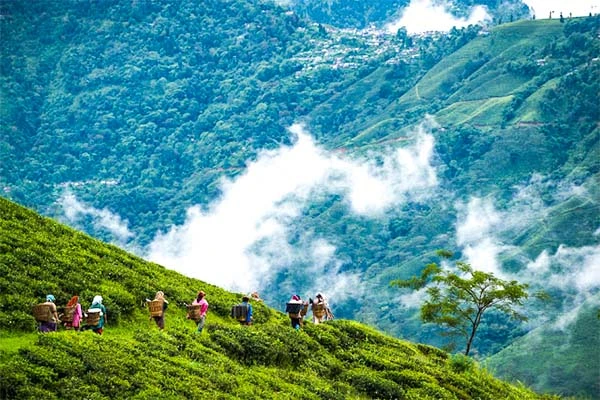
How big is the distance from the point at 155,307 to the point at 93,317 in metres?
2.97

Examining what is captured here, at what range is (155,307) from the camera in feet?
108

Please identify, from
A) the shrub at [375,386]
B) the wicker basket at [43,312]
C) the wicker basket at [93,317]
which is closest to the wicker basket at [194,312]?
the wicker basket at [93,317]

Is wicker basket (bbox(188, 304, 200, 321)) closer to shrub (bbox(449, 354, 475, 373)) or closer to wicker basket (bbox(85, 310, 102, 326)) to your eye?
wicker basket (bbox(85, 310, 102, 326))

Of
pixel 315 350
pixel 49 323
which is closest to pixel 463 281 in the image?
pixel 315 350

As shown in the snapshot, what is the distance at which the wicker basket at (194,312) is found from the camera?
35.1 metres

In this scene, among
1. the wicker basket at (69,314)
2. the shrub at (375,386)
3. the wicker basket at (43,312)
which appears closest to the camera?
the wicker basket at (43,312)

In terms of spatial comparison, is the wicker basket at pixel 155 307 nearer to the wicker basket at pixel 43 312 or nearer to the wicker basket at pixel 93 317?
the wicker basket at pixel 93 317

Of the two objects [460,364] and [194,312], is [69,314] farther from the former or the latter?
[460,364]

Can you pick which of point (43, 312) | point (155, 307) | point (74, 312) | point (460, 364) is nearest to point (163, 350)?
point (155, 307)

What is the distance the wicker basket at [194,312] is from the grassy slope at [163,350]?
57 centimetres

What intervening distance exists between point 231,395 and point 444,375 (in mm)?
13722

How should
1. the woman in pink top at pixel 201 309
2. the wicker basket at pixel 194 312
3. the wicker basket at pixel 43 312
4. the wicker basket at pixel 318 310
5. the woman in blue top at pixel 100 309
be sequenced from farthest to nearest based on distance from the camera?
the wicker basket at pixel 318 310, the wicker basket at pixel 194 312, the woman in pink top at pixel 201 309, the woman in blue top at pixel 100 309, the wicker basket at pixel 43 312

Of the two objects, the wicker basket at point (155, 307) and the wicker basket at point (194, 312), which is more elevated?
the wicker basket at point (194, 312)

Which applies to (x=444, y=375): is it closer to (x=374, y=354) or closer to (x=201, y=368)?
(x=374, y=354)
